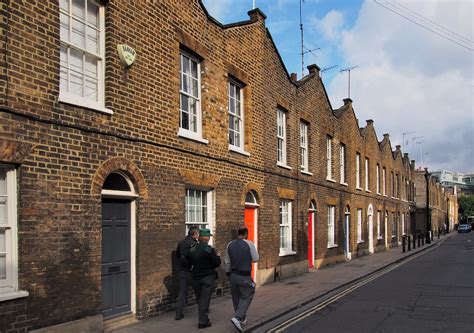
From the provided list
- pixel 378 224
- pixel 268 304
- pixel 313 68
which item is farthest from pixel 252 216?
pixel 378 224

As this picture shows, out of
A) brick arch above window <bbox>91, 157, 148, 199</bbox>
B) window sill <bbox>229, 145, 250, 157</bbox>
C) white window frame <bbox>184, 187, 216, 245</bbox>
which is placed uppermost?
window sill <bbox>229, 145, 250, 157</bbox>

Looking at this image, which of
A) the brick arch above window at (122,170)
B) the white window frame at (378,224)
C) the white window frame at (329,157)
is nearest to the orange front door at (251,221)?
the brick arch above window at (122,170)

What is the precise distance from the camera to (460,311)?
33.1 feet

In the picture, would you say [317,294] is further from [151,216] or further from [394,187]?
[394,187]

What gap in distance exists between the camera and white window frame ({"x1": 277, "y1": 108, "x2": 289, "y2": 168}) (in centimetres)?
1627

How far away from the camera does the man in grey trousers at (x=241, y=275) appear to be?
8141 millimetres

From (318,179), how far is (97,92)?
1287cm

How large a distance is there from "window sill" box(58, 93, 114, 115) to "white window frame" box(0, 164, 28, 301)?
1.40 metres

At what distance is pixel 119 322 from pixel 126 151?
3048 millimetres

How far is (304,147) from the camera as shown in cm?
1870

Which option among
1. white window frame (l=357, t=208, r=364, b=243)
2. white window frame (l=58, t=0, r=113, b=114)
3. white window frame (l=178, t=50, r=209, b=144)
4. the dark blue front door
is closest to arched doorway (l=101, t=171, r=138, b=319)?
the dark blue front door

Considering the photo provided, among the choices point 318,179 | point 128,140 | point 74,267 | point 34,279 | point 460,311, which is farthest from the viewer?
point 318,179

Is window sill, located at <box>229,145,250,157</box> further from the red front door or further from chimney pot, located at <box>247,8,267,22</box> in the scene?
the red front door

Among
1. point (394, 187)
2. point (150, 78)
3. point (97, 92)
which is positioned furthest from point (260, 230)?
point (394, 187)
